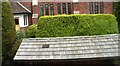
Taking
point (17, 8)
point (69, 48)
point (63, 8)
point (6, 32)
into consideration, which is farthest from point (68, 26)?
point (17, 8)

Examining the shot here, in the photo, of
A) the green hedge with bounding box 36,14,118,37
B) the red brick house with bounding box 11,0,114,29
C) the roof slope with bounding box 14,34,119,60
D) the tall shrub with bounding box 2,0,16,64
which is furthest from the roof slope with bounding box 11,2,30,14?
the roof slope with bounding box 14,34,119,60

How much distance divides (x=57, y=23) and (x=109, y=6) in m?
9.59

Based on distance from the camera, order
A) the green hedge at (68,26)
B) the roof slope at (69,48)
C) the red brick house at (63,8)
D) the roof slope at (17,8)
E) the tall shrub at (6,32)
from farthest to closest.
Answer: the red brick house at (63,8) → the roof slope at (17,8) → the green hedge at (68,26) → the tall shrub at (6,32) → the roof slope at (69,48)

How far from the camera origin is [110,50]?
760 cm

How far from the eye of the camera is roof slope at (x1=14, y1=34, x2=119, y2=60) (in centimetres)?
733

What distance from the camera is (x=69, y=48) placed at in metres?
7.79

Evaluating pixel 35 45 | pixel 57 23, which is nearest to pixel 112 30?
pixel 57 23

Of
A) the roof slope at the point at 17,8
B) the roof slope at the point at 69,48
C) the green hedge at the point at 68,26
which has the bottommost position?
the roof slope at the point at 69,48

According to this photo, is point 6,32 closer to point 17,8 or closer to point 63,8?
point 17,8

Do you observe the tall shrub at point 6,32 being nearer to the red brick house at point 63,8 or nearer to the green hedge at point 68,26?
the green hedge at point 68,26

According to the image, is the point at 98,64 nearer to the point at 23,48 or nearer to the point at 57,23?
the point at 23,48

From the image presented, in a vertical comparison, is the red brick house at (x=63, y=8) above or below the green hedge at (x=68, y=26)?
above

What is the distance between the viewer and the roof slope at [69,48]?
289 inches

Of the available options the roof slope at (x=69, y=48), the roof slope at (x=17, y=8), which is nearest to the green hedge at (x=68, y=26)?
the roof slope at (x=69, y=48)
